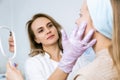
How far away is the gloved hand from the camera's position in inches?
35.0

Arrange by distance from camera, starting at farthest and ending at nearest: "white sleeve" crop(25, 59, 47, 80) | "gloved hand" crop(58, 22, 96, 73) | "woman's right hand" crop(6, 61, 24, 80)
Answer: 1. "white sleeve" crop(25, 59, 47, 80)
2. "woman's right hand" crop(6, 61, 24, 80)
3. "gloved hand" crop(58, 22, 96, 73)

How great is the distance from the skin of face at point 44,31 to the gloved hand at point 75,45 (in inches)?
26.2

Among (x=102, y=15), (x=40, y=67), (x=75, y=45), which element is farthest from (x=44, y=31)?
(x=102, y=15)

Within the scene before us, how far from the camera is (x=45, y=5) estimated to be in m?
2.26

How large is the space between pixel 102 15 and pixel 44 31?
1.02m

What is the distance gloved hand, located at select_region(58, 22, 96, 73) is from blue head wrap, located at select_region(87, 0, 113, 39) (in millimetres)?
46

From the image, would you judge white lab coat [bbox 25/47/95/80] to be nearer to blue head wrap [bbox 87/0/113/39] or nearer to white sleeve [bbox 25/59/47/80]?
white sleeve [bbox 25/59/47/80]

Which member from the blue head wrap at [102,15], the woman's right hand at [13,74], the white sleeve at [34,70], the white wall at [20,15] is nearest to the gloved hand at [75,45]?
the blue head wrap at [102,15]

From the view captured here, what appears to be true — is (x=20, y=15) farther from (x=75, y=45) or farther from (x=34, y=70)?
(x=75, y=45)

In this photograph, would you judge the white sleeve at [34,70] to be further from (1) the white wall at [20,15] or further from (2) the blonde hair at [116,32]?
(2) the blonde hair at [116,32]

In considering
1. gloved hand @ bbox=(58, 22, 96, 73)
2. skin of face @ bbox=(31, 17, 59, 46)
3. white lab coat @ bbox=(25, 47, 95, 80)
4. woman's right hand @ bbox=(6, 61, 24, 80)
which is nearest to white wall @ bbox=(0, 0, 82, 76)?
skin of face @ bbox=(31, 17, 59, 46)

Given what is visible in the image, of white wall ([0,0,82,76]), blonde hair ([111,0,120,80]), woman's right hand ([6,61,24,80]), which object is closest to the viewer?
blonde hair ([111,0,120,80])

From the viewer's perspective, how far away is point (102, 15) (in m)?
0.81

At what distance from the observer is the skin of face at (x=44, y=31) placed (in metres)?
1.75
